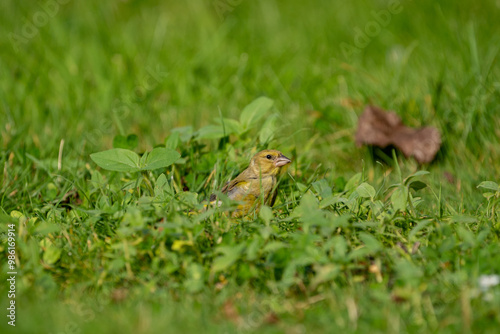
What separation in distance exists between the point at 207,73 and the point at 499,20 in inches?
124

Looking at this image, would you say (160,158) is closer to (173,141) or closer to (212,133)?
(173,141)

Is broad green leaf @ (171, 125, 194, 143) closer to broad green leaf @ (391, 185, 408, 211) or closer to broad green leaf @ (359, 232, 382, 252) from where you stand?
broad green leaf @ (391, 185, 408, 211)

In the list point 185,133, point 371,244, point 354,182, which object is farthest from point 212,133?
point 371,244

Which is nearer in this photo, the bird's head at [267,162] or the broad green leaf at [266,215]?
the broad green leaf at [266,215]

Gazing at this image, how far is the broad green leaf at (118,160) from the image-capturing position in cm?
365

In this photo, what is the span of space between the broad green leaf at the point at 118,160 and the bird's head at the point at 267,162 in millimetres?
805

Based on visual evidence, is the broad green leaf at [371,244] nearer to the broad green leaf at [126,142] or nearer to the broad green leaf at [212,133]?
the broad green leaf at [212,133]

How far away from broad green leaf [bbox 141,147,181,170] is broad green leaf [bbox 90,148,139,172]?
7 cm

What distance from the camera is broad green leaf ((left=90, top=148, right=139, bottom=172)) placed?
3.65 m

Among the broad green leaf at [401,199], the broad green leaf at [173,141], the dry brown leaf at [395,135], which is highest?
the broad green leaf at [173,141]

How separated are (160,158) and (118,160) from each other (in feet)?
0.88

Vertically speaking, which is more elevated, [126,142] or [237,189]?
[126,142]

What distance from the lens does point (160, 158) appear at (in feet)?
12.1

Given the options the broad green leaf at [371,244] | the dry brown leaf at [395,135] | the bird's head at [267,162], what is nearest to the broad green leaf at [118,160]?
the bird's head at [267,162]
